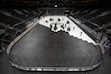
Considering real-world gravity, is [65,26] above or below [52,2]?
above

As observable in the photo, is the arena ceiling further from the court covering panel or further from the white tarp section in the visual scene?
the court covering panel

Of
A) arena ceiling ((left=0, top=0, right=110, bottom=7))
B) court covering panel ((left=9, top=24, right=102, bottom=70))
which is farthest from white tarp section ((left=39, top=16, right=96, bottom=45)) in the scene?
arena ceiling ((left=0, top=0, right=110, bottom=7))

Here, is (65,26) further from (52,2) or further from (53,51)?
(52,2)

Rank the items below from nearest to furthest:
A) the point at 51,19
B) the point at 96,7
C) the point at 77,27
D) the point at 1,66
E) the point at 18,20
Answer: the point at 1,66 → the point at 77,27 → the point at 51,19 → the point at 18,20 → the point at 96,7

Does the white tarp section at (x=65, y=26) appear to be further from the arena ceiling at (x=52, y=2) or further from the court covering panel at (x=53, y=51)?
the arena ceiling at (x=52, y=2)

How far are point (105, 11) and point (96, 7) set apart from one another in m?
3.54

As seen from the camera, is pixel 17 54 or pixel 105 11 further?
pixel 105 11

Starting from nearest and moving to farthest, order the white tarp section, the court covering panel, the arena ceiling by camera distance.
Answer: the court covering panel → the white tarp section → the arena ceiling

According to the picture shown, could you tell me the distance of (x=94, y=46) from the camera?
20.4m

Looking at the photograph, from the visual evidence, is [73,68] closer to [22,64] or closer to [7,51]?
[22,64]

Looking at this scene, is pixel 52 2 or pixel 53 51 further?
pixel 52 2

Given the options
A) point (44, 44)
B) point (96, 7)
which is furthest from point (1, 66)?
point (96, 7)

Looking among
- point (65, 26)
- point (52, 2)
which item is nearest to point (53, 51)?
point (65, 26)

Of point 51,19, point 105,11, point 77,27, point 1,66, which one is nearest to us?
point 1,66
